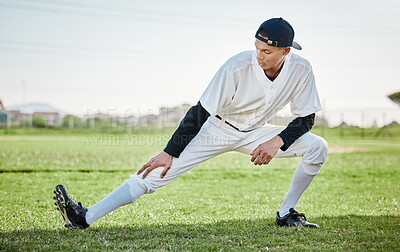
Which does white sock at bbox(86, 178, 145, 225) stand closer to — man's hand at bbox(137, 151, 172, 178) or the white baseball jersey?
man's hand at bbox(137, 151, 172, 178)

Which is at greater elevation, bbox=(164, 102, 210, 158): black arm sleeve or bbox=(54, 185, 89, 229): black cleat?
bbox=(164, 102, 210, 158): black arm sleeve

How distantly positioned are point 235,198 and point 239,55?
116 inches

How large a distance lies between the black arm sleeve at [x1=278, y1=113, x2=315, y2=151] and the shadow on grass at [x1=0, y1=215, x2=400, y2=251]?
2.99 ft

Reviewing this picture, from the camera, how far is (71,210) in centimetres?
356

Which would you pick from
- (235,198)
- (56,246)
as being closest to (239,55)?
(56,246)

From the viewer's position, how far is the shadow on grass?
3.31 m

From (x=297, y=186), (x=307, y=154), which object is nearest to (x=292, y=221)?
(x=297, y=186)

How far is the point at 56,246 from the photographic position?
10.7 ft

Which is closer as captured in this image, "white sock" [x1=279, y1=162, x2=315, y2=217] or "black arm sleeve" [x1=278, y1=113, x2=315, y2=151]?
"black arm sleeve" [x1=278, y1=113, x2=315, y2=151]

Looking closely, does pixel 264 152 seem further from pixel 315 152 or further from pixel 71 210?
pixel 71 210

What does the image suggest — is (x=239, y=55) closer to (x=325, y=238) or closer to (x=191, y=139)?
(x=191, y=139)

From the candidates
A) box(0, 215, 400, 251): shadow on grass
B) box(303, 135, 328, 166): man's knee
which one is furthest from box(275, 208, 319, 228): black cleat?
box(303, 135, 328, 166): man's knee

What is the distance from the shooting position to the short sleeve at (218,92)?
12.3ft

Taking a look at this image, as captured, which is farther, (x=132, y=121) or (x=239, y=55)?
(x=132, y=121)
